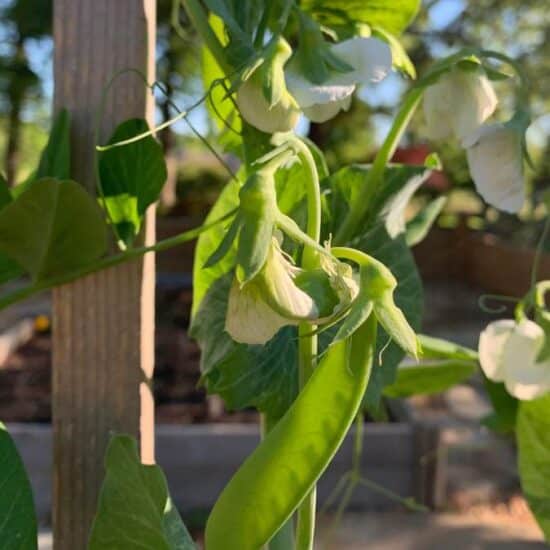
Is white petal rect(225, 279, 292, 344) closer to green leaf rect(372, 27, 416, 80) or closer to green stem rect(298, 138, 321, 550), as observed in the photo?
green stem rect(298, 138, 321, 550)

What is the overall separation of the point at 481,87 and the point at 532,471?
0.62 feet

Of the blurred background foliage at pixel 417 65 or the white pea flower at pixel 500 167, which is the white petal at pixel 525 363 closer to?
the white pea flower at pixel 500 167

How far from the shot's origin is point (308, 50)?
0.27m

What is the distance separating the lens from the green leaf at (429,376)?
0.43 m

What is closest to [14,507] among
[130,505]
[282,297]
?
[130,505]

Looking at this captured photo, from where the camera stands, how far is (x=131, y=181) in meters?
0.33

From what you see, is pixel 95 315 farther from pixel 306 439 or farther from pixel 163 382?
pixel 163 382

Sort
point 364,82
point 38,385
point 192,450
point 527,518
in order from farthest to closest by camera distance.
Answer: point 38,385 < point 527,518 < point 192,450 < point 364,82

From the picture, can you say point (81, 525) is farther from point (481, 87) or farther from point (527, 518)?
point (527, 518)

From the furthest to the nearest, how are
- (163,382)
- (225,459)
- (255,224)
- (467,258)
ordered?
(467,258), (163,382), (225,459), (255,224)

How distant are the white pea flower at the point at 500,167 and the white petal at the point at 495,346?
2.9 inches

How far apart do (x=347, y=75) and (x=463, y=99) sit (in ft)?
0.23

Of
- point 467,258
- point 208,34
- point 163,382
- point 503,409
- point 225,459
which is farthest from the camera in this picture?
point 467,258

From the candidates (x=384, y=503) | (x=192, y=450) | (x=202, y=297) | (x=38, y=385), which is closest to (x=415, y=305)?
(x=202, y=297)
